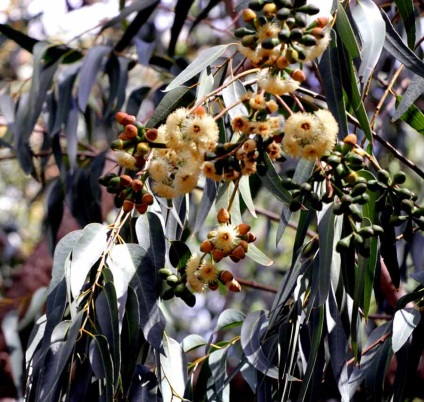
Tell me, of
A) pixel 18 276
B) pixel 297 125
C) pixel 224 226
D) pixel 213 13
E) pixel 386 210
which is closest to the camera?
pixel 297 125

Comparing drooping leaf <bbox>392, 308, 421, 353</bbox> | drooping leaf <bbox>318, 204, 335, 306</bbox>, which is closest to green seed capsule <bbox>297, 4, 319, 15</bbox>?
drooping leaf <bbox>318, 204, 335, 306</bbox>

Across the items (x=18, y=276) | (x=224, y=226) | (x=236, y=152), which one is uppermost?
(x=236, y=152)

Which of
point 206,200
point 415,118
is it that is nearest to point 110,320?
point 206,200

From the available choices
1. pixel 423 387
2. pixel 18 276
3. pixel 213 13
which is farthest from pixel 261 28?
pixel 213 13

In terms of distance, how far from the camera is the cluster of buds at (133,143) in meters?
0.91

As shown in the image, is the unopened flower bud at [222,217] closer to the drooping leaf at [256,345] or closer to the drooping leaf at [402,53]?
the drooping leaf at [256,345]

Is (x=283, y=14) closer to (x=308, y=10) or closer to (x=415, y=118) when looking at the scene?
(x=308, y=10)

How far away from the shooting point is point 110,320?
3.29 ft

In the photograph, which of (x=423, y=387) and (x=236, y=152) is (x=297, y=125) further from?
(x=423, y=387)

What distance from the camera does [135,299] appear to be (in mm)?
1023

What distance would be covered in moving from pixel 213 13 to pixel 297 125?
2.85m

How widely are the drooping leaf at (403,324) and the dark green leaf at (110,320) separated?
1.19ft

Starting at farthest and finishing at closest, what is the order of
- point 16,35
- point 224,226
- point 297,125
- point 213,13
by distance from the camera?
point 213,13
point 16,35
point 224,226
point 297,125

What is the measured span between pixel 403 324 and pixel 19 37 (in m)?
1.18
